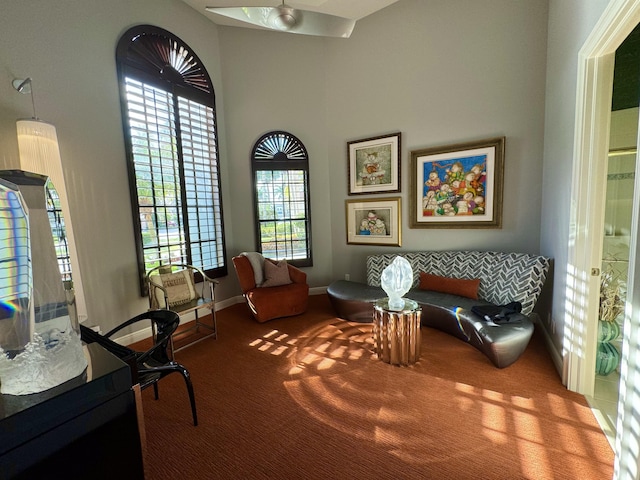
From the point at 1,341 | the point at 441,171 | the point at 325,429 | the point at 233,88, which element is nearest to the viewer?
the point at 1,341

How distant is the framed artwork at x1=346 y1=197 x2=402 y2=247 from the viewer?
4258 millimetres

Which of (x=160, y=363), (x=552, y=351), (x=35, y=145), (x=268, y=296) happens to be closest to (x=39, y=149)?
(x=35, y=145)

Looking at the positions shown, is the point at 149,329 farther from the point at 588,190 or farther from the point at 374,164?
the point at 588,190

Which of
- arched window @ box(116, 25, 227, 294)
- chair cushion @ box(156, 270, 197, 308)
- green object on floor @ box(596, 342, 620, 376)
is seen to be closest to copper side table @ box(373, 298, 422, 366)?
green object on floor @ box(596, 342, 620, 376)

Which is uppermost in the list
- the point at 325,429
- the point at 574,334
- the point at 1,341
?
the point at 1,341

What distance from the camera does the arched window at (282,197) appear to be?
4.52m

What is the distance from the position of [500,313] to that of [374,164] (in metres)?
2.59

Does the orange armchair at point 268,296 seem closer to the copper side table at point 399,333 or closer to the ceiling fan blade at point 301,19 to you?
the copper side table at point 399,333

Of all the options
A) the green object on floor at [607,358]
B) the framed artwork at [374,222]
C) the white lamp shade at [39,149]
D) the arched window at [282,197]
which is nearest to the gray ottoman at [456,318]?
the green object on floor at [607,358]

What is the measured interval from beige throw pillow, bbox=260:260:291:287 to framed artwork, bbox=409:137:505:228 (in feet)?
6.26

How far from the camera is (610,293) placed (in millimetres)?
2232

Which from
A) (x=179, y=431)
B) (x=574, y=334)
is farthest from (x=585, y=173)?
(x=179, y=431)

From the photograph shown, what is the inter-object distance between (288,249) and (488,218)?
9.40 feet

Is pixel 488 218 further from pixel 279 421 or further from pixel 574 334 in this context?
pixel 279 421
